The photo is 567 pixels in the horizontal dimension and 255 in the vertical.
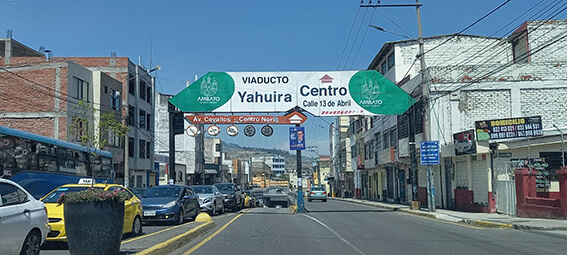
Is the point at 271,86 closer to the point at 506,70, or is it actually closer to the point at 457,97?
the point at 457,97

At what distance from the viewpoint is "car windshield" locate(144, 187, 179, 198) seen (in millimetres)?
18938

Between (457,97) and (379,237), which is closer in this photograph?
(379,237)

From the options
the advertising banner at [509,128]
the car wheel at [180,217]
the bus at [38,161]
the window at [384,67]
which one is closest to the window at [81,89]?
the bus at [38,161]

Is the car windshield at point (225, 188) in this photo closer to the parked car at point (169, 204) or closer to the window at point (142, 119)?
the parked car at point (169, 204)

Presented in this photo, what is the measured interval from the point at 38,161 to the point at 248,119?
1054 centimetres

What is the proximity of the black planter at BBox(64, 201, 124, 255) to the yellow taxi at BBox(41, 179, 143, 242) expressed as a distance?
2.15 metres

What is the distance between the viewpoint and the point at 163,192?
19172 millimetres

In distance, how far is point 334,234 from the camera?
14.5 m

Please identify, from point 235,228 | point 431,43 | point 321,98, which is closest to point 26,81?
point 321,98

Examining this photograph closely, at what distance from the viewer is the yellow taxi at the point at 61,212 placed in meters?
11.1

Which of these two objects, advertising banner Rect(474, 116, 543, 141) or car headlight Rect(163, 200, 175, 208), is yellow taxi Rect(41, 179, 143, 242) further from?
advertising banner Rect(474, 116, 543, 141)

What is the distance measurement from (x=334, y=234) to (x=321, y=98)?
1176 cm

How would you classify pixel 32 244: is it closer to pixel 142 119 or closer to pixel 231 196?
pixel 231 196

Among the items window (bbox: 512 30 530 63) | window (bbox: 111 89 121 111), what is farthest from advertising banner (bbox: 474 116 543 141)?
window (bbox: 111 89 121 111)
